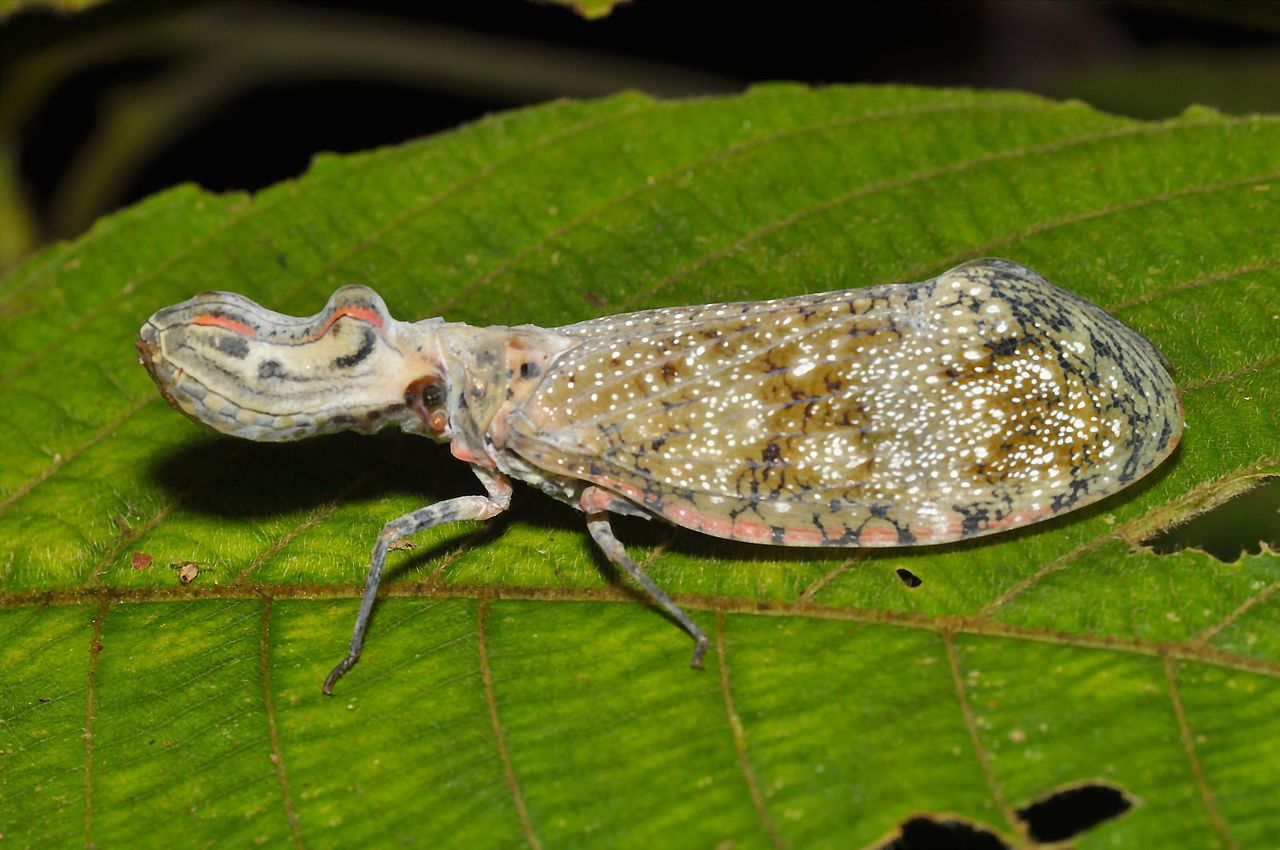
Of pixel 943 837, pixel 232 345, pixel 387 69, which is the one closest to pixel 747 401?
pixel 943 837

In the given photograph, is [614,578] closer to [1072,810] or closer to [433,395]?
[433,395]

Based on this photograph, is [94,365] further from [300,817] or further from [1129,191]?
[1129,191]

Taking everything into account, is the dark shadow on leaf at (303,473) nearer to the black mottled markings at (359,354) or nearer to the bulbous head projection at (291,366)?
the bulbous head projection at (291,366)

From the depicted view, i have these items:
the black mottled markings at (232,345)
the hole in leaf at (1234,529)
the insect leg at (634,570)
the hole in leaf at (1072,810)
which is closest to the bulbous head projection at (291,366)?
the black mottled markings at (232,345)

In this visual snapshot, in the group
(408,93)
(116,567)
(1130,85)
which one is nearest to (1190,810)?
(116,567)

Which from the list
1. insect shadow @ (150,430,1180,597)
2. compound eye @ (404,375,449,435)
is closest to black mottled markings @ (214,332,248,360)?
compound eye @ (404,375,449,435)

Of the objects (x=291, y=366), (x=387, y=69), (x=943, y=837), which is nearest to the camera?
(x=943, y=837)

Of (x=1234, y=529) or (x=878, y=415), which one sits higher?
(x=878, y=415)

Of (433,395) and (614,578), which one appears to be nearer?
(614,578)

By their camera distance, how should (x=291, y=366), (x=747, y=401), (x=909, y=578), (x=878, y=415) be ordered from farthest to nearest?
(x=291, y=366) → (x=747, y=401) → (x=878, y=415) → (x=909, y=578)
